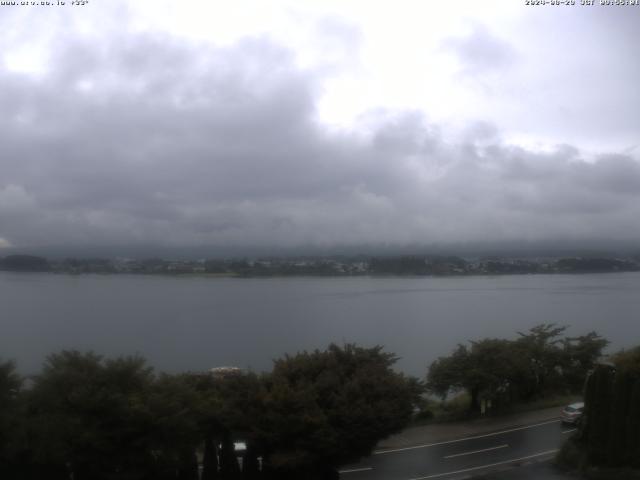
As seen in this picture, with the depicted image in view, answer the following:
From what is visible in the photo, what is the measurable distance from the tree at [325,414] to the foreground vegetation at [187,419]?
21 mm

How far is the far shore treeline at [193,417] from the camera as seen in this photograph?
11125mm

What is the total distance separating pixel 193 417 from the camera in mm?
12109

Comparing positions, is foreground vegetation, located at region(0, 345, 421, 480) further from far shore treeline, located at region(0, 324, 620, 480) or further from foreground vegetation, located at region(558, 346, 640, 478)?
foreground vegetation, located at region(558, 346, 640, 478)

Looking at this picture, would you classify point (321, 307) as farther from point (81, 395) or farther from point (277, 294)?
point (81, 395)

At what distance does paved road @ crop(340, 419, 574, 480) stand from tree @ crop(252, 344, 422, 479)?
2010 millimetres

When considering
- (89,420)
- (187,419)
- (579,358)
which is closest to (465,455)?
(187,419)

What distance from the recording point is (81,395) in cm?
1133

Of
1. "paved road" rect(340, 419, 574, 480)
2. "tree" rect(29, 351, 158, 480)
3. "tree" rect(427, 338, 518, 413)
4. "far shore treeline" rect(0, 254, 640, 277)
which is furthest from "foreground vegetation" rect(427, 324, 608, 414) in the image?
"far shore treeline" rect(0, 254, 640, 277)

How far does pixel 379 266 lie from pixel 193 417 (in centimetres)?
7922

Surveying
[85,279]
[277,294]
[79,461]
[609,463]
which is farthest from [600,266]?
[79,461]

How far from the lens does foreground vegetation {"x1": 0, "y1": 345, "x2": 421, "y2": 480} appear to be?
437 inches

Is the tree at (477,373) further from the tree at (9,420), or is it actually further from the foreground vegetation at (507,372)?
the tree at (9,420)

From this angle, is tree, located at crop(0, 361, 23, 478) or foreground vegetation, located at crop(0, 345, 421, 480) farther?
foreground vegetation, located at crop(0, 345, 421, 480)

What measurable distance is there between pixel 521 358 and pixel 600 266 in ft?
246
